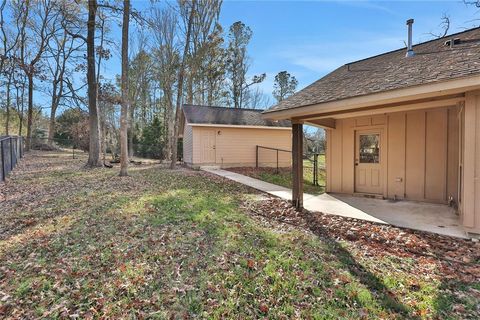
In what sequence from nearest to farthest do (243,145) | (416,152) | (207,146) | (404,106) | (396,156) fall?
(404,106), (416,152), (396,156), (207,146), (243,145)

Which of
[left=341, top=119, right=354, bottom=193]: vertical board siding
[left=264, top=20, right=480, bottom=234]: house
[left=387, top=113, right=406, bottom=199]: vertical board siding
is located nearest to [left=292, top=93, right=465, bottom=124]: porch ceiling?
[left=264, top=20, right=480, bottom=234]: house

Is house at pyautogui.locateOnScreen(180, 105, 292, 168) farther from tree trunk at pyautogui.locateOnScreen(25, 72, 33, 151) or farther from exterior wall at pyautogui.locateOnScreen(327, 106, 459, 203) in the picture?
tree trunk at pyautogui.locateOnScreen(25, 72, 33, 151)

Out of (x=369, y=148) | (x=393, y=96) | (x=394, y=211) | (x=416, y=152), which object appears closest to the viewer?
(x=393, y=96)

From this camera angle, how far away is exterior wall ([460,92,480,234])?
4.41 metres

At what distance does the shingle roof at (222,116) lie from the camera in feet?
49.9

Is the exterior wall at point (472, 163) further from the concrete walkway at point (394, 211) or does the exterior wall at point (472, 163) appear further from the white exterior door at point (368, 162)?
the white exterior door at point (368, 162)

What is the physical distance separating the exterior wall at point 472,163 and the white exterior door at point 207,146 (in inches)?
465

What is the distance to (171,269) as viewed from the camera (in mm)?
3463

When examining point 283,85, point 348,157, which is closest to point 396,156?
point 348,157

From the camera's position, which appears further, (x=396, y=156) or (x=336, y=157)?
(x=336, y=157)

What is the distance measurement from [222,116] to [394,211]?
1128 centimetres

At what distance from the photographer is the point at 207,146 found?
1510 centimetres

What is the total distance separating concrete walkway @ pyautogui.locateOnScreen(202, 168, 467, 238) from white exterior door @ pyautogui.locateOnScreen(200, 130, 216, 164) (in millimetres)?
7185

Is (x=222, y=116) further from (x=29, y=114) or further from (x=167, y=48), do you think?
(x=29, y=114)
